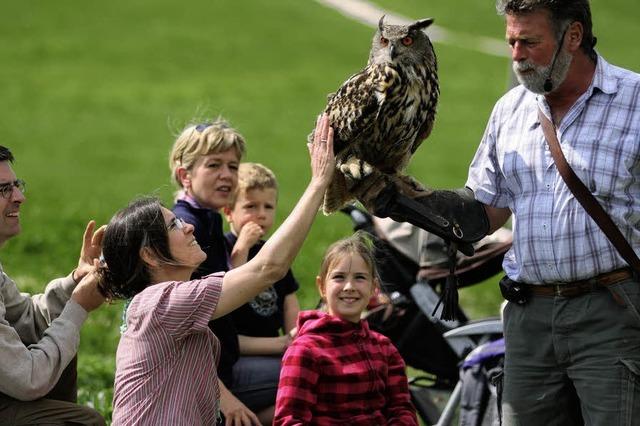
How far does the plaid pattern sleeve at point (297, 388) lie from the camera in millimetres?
4219

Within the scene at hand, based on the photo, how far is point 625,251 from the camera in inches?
144

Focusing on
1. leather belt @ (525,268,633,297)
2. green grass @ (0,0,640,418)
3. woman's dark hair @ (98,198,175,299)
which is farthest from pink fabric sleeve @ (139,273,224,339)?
green grass @ (0,0,640,418)

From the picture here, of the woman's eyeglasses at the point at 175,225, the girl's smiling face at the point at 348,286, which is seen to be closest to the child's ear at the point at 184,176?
the girl's smiling face at the point at 348,286

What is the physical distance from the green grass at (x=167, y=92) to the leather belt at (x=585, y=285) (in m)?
4.30

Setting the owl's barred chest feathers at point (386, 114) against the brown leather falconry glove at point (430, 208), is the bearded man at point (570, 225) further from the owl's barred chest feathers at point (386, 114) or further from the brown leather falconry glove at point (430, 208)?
the owl's barred chest feathers at point (386, 114)

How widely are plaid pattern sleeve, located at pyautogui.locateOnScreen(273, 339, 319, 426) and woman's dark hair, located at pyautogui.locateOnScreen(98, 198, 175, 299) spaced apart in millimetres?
695

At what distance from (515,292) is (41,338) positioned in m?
1.78

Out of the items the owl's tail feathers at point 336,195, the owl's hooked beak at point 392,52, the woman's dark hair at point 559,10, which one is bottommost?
the owl's tail feathers at point 336,195

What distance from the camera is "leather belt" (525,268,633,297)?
3.72 m

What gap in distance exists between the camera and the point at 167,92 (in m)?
27.9

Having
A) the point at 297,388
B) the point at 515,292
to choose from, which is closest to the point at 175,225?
the point at 297,388

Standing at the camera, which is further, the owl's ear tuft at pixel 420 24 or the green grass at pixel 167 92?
the green grass at pixel 167 92

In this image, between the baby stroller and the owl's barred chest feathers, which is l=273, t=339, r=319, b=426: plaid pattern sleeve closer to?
the owl's barred chest feathers

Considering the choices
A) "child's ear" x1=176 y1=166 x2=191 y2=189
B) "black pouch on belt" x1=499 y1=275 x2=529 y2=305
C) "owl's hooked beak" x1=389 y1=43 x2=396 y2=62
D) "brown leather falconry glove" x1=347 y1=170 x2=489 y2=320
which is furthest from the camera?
"child's ear" x1=176 y1=166 x2=191 y2=189
